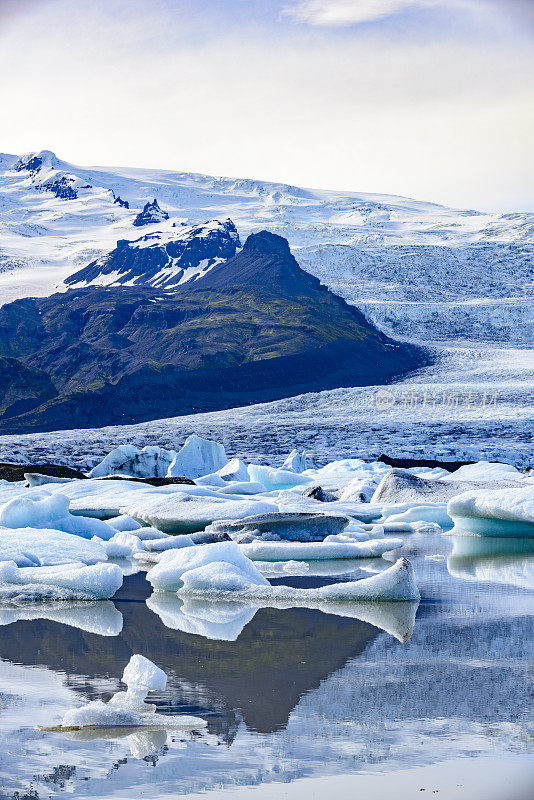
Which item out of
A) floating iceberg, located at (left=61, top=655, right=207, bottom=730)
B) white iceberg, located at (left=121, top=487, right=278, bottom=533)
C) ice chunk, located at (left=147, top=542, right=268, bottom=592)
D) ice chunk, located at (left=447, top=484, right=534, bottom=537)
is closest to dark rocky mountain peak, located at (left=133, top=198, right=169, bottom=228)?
white iceberg, located at (left=121, top=487, right=278, bottom=533)

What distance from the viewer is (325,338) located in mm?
65188

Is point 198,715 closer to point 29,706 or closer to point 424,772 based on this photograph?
point 29,706

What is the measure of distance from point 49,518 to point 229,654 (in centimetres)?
564

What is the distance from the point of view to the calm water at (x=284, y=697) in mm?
3090

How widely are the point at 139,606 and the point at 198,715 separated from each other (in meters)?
2.89

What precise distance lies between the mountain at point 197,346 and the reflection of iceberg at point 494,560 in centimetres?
4526

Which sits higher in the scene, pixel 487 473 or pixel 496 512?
pixel 496 512

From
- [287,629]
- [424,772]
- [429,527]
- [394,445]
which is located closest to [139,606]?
[287,629]

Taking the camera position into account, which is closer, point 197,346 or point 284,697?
point 284,697

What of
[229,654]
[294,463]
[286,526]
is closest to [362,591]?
[229,654]

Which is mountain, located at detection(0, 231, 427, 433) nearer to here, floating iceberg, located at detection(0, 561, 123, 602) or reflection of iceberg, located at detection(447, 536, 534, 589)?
Result: reflection of iceberg, located at detection(447, 536, 534, 589)

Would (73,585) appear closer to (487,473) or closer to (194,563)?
(194,563)

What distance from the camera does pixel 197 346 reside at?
66.4 metres

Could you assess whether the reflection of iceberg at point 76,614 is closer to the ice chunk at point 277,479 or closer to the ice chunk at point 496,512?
the ice chunk at point 496,512
